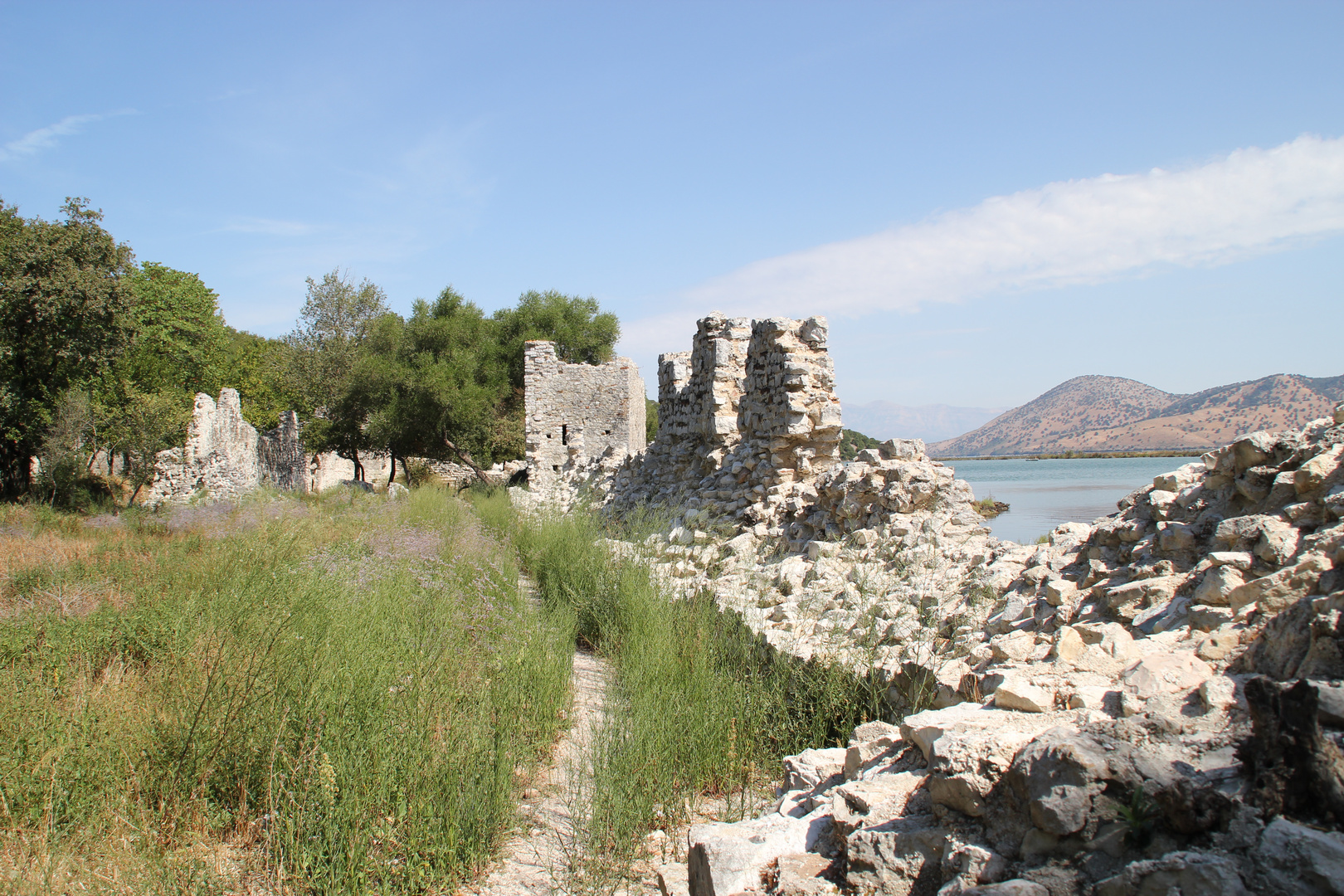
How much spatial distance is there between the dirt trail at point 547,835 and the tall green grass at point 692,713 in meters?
0.14

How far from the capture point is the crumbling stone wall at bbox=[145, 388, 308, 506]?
50.2 feet

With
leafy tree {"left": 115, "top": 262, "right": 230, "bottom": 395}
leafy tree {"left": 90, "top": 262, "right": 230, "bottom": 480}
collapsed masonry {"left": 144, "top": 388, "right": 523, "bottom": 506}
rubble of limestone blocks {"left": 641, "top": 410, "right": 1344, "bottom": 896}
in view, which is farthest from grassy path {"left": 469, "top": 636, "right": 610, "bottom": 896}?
leafy tree {"left": 115, "top": 262, "right": 230, "bottom": 395}

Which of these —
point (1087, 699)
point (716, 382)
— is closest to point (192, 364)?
point (716, 382)

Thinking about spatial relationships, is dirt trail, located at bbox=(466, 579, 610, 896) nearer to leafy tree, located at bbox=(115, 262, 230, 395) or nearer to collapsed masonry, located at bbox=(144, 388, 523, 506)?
collapsed masonry, located at bbox=(144, 388, 523, 506)

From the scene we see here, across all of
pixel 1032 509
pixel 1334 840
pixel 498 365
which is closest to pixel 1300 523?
pixel 1334 840

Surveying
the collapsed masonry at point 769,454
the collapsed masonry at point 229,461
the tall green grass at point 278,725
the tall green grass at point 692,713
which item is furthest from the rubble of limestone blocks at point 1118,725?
the collapsed masonry at point 229,461

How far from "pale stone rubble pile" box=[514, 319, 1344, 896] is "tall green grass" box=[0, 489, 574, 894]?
1040 millimetres

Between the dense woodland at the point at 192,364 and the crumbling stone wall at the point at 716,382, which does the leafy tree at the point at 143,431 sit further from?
the crumbling stone wall at the point at 716,382

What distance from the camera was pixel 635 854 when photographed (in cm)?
282

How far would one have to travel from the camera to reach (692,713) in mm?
3576

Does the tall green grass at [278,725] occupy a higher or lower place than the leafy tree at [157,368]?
lower

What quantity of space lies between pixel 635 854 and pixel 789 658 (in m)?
1.59

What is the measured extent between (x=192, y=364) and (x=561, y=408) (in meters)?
15.4

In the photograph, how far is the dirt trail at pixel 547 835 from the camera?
9.00ft
